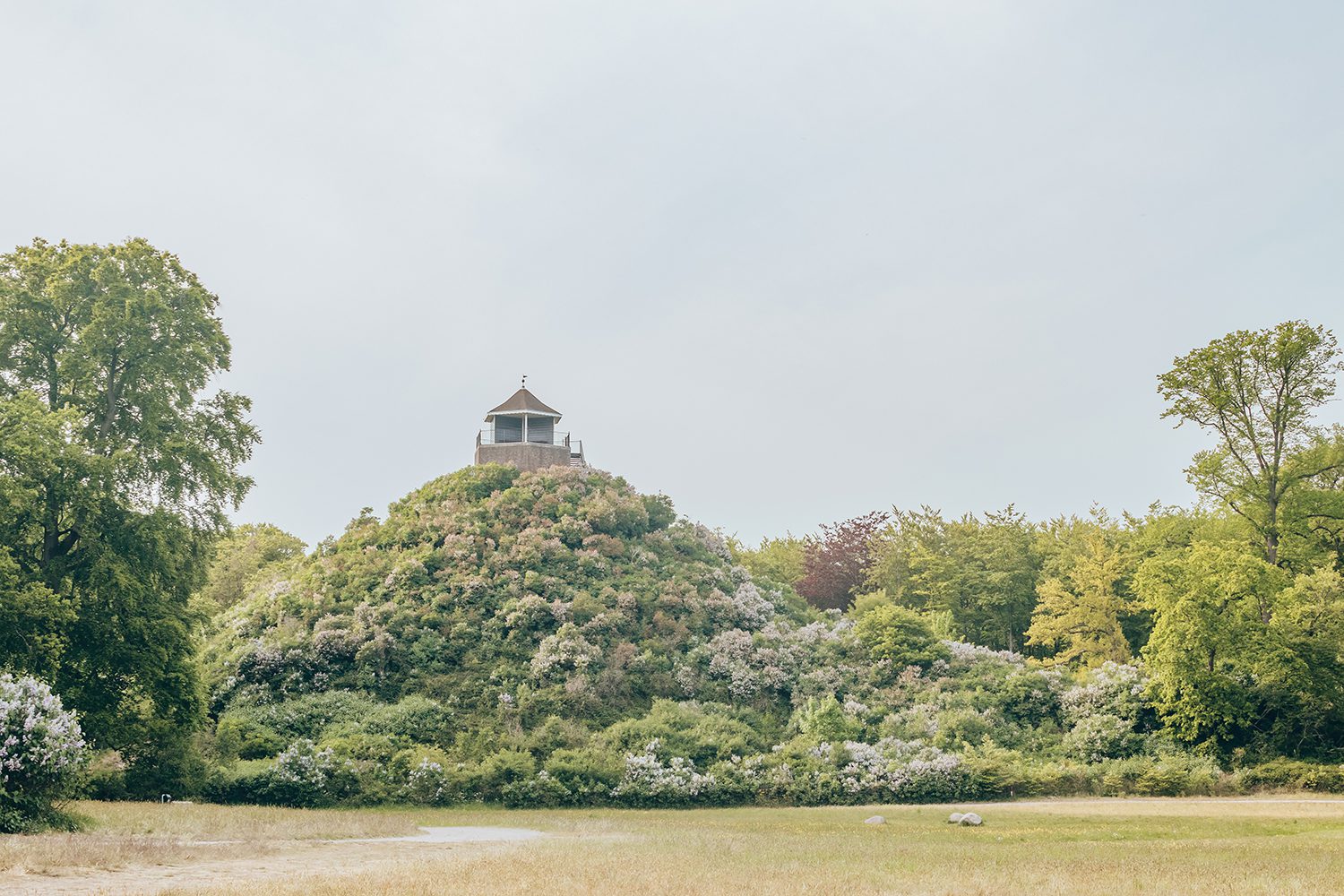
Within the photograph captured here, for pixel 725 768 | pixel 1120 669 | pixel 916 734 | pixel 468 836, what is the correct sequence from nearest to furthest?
pixel 468 836
pixel 725 768
pixel 916 734
pixel 1120 669

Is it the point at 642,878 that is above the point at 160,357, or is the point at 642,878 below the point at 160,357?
below

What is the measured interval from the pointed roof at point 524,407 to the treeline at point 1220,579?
1907cm

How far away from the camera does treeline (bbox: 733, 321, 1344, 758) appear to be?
3516cm

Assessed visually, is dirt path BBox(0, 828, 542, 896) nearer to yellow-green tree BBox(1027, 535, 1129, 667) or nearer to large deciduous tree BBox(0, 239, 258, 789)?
large deciduous tree BBox(0, 239, 258, 789)

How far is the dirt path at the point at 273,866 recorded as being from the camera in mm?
14383

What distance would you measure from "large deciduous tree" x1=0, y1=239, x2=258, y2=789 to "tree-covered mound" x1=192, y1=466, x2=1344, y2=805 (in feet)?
20.0

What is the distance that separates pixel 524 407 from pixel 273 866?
3886 cm

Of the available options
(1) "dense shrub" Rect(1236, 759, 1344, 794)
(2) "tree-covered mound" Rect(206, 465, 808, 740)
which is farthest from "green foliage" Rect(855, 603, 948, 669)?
(1) "dense shrub" Rect(1236, 759, 1344, 794)

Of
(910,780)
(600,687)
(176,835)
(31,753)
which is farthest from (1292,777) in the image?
(31,753)

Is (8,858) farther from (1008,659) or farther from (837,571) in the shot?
(837,571)

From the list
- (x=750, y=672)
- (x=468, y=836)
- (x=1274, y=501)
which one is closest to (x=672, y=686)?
(x=750, y=672)

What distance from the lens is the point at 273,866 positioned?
1702 cm

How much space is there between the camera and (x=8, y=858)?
15914mm

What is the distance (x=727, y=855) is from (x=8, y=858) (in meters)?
11.3
